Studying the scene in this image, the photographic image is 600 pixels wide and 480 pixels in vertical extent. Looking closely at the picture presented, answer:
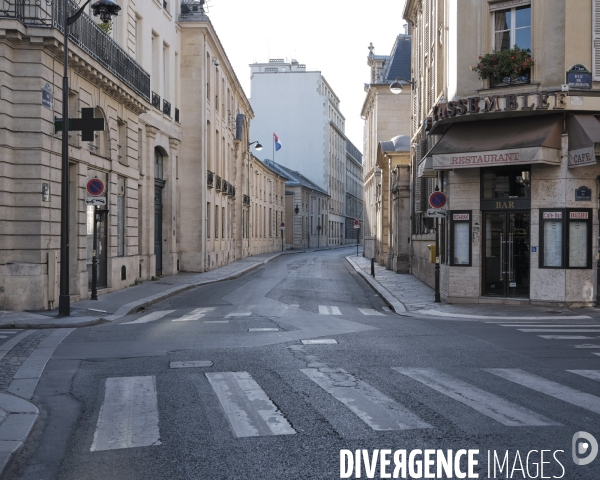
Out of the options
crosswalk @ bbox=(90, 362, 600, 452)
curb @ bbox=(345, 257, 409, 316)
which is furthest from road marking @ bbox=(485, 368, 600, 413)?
curb @ bbox=(345, 257, 409, 316)

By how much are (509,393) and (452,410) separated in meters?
1.07

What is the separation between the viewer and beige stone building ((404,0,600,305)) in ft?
55.6

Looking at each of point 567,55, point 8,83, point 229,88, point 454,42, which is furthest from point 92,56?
point 229,88

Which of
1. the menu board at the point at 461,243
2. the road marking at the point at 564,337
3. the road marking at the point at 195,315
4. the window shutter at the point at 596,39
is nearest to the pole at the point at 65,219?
the road marking at the point at 195,315

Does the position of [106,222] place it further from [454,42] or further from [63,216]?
[454,42]

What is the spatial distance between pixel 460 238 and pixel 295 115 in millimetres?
78844

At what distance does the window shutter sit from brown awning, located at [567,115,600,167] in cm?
110

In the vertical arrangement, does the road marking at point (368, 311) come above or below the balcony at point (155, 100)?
below

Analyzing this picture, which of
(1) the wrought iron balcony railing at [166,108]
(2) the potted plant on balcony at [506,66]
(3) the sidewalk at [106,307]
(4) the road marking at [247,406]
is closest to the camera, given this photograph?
(4) the road marking at [247,406]

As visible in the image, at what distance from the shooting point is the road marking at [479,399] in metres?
6.07

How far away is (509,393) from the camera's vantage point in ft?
23.7

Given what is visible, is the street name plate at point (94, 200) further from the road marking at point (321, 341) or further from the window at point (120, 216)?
the road marking at point (321, 341)

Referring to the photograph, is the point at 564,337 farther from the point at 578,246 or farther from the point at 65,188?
the point at 65,188

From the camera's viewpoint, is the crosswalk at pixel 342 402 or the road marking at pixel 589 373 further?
the road marking at pixel 589 373
